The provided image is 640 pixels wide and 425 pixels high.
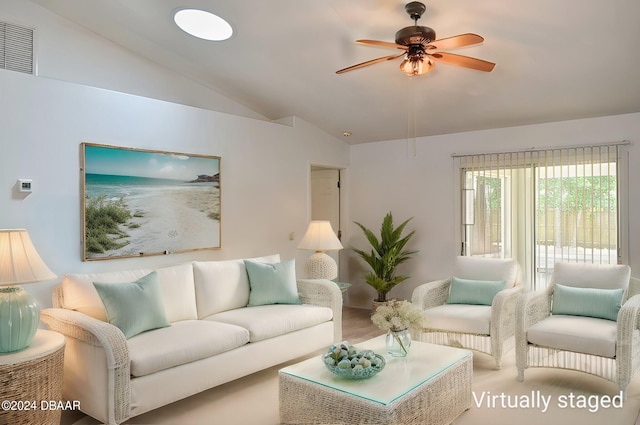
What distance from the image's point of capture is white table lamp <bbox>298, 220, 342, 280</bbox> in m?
4.76

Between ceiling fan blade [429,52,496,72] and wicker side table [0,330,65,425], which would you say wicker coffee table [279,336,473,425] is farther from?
ceiling fan blade [429,52,496,72]

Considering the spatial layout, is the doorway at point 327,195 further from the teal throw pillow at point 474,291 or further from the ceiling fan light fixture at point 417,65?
the ceiling fan light fixture at point 417,65

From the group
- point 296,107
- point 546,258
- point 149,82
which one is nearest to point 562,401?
point 546,258

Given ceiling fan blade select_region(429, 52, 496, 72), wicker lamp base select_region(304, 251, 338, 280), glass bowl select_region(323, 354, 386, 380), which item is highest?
ceiling fan blade select_region(429, 52, 496, 72)

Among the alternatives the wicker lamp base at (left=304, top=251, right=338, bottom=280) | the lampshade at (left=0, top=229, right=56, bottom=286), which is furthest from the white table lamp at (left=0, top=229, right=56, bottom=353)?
the wicker lamp base at (left=304, top=251, right=338, bottom=280)

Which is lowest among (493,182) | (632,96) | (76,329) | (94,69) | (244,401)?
(244,401)

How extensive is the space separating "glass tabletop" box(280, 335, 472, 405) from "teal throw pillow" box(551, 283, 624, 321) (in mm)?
1286

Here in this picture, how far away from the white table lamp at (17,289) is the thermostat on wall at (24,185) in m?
0.65

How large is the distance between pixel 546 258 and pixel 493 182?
0.99 metres

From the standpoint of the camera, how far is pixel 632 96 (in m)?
4.18

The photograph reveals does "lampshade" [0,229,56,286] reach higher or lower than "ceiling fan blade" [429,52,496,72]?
lower

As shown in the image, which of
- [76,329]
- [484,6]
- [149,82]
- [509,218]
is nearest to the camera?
[76,329]

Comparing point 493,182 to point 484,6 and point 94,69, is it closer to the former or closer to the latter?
point 484,6

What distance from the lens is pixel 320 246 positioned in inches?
187
